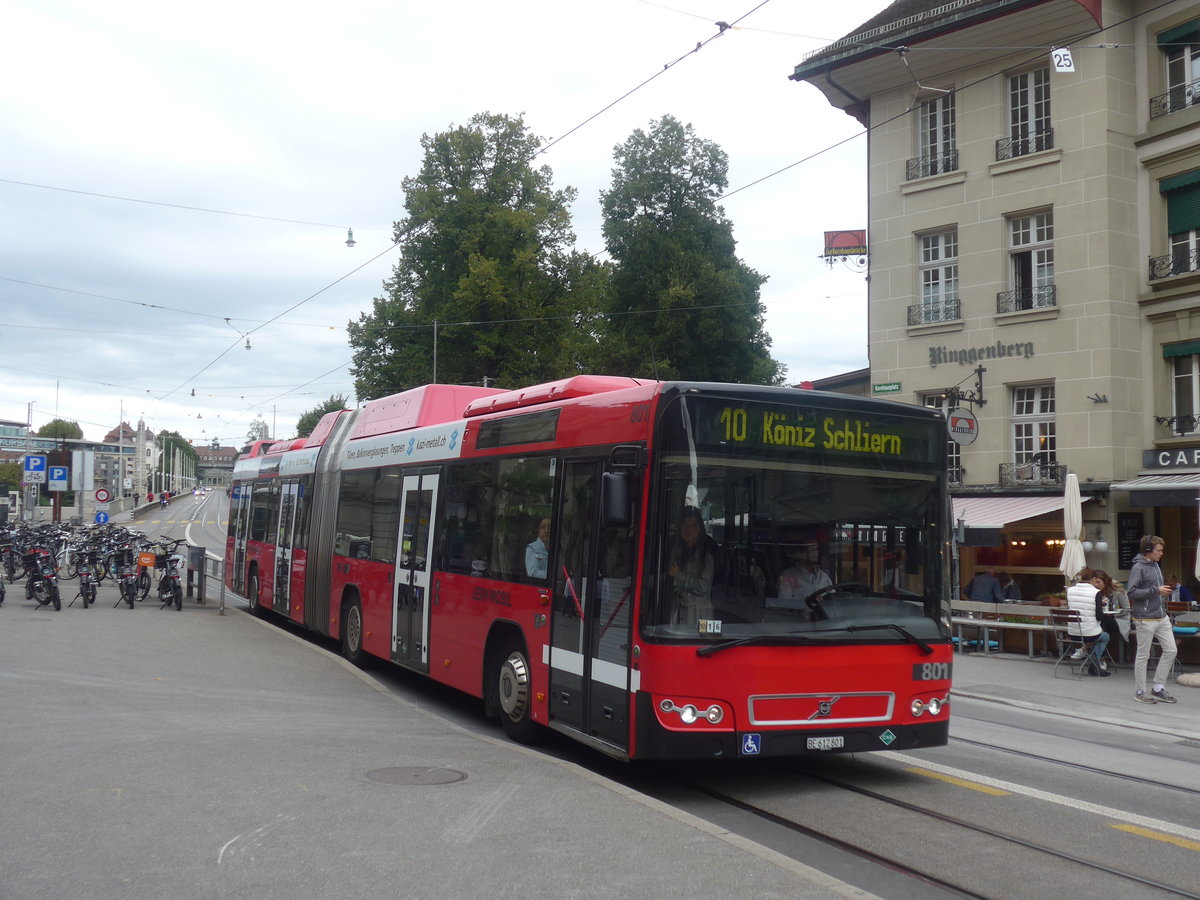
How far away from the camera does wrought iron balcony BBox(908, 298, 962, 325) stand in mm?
24047

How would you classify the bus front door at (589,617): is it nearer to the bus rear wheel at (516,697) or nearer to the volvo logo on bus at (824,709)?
the bus rear wheel at (516,697)

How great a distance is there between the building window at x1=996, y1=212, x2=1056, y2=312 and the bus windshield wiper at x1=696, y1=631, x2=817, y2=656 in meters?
17.2

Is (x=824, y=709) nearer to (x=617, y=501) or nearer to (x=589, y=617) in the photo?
(x=589, y=617)

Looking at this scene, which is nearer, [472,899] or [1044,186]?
[472,899]

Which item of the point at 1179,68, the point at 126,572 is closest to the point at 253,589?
the point at 126,572

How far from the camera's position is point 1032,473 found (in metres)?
22.4

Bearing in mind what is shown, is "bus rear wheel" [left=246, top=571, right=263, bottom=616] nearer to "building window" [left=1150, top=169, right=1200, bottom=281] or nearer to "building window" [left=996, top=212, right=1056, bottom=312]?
"building window" [left=996, top=212, right=1056, bottom=312]

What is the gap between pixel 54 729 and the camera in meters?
8.64

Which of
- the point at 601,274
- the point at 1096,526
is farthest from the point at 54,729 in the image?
the point at 601,274

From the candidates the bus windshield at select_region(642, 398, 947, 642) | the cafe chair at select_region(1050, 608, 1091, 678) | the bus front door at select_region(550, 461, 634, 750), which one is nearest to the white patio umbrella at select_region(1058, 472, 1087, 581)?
the cafe chair at select_region(1050, 608, 1091, 678)

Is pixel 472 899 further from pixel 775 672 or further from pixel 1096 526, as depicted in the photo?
pixel 1096 526

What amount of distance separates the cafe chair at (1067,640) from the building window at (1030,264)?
765 centimetres

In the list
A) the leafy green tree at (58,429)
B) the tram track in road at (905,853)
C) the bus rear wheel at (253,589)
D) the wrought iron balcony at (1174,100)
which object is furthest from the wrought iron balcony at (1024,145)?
the leafy green tree at (58,429)

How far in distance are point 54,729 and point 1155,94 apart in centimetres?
2125
